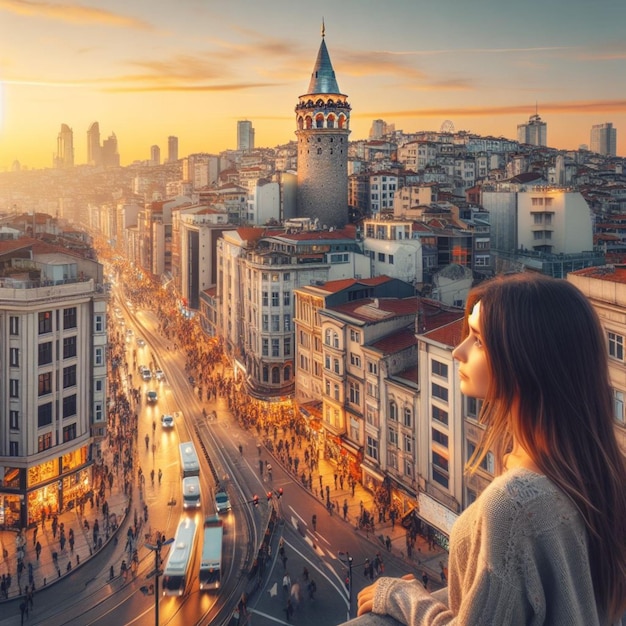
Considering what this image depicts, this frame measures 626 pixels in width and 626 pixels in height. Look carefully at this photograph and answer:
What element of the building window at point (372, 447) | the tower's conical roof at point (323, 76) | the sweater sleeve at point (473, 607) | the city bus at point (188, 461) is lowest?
the city bus at point (188, 461)

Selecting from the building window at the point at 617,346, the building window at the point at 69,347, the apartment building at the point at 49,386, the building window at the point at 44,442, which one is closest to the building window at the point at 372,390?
the apartment building at the point at 49,386

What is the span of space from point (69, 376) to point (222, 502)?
10.2 m

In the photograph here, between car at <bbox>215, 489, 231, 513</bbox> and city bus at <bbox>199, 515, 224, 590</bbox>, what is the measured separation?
397 centimetres

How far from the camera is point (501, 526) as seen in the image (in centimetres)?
279

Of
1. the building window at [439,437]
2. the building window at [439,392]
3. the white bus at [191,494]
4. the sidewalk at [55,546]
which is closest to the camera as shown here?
the sidewalk at [55,546]

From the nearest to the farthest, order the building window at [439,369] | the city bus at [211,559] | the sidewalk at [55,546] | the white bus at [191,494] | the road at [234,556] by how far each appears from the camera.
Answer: the road at [234,556]
the city bus at [211,559]
the sidewalk at [55,546]
the building window at [439,369]
the white bus at [191,494]

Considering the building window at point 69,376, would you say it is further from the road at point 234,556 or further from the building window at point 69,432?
the road at point 234,556

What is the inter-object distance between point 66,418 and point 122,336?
45119mm

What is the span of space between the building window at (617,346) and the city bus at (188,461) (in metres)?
23.8

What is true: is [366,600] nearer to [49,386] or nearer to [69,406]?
[49,386]

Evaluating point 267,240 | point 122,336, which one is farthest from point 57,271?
point 122,336

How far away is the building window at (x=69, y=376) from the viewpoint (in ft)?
120

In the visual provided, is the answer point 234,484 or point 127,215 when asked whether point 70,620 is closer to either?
point 234,484

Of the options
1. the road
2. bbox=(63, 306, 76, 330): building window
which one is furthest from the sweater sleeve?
bbox=(63, 306, 76, 330): building window
